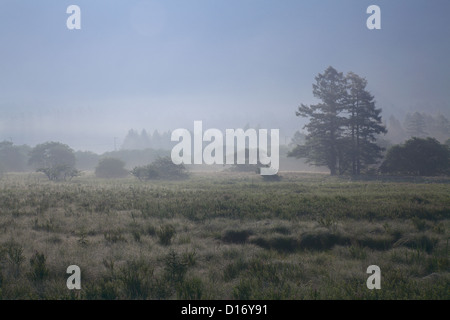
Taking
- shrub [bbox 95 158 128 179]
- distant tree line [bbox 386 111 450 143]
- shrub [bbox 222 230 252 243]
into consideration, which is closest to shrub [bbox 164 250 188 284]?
shrub [bbox 222 230 252 243]

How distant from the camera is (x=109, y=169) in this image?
5234cm

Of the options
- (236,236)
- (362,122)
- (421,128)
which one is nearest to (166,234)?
(236,236)

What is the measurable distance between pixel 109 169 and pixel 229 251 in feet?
164

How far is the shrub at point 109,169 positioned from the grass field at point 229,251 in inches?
1594

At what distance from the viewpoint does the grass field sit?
539 cm

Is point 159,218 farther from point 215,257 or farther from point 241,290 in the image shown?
point 241,290

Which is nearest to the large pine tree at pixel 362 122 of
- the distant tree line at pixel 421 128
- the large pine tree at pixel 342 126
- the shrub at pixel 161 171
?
the large pine tree at pixel 342 126

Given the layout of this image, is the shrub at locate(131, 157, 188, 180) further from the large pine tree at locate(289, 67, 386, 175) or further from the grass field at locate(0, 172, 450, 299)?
the grass field at locate(0, 172, 450, 299)

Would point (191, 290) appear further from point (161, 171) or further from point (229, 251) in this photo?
point (161, 171)

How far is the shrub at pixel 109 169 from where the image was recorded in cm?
5205

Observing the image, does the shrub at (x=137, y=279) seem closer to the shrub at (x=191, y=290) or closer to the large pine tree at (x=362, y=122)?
the shrub at (x=191, y=290)

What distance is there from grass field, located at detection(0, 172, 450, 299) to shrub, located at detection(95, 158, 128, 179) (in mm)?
40498
